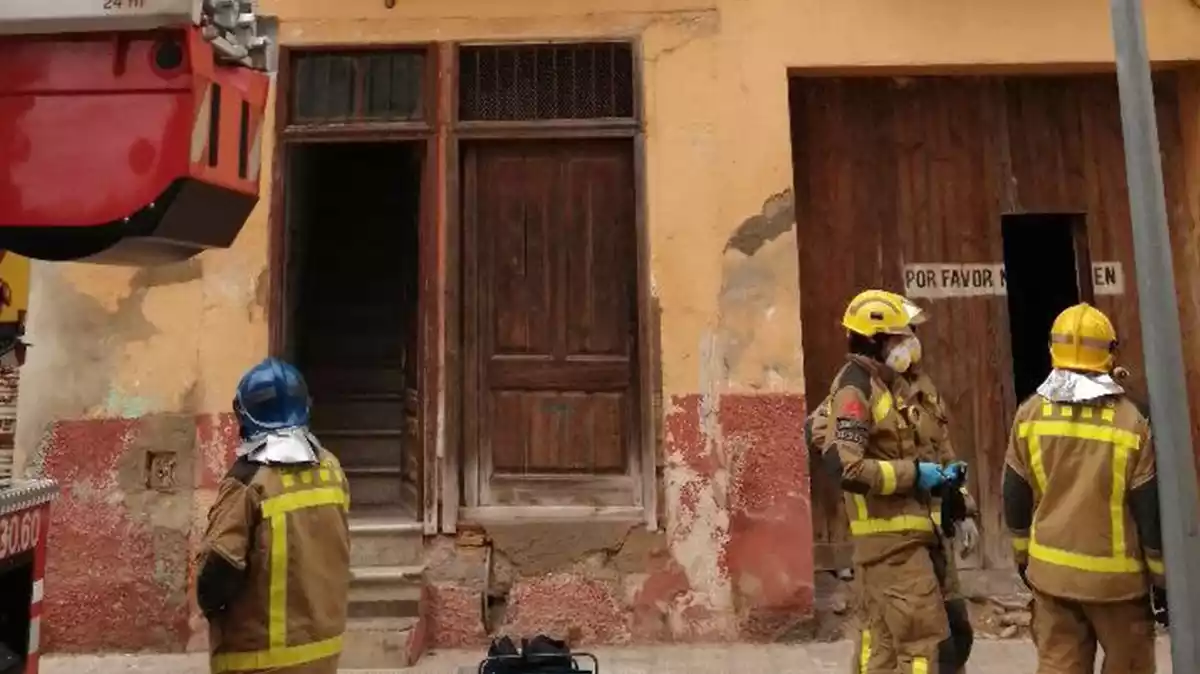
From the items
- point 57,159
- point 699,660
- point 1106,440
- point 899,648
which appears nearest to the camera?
point 57,159

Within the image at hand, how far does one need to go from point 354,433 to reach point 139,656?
2026 mm

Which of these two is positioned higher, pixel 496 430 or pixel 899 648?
pixel 496 430

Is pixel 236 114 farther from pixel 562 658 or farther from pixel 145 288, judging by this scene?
pixel 145 288

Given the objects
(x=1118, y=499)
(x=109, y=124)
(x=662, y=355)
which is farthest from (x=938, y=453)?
(x=109, y=124)

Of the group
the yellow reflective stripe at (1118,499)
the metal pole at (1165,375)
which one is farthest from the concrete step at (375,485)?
the metal pole at (1165,375)

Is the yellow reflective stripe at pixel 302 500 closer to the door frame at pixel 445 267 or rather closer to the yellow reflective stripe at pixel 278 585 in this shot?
the yellow reflective stripe at pixel 278 585

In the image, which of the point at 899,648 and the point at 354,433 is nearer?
the point at 899,648

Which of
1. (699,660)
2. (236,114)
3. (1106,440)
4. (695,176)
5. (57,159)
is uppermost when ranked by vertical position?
(695,176)

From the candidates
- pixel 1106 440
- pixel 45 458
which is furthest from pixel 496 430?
pixel 1106 440

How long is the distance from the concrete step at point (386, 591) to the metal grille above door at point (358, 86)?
2.95m

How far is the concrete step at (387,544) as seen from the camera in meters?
5.87

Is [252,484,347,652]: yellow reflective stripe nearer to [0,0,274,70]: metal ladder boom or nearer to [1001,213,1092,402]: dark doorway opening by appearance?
[0,0,274,70]: metal ladder boom

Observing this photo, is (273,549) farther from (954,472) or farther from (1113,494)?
(1113,494)

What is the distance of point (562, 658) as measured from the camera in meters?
3.80
